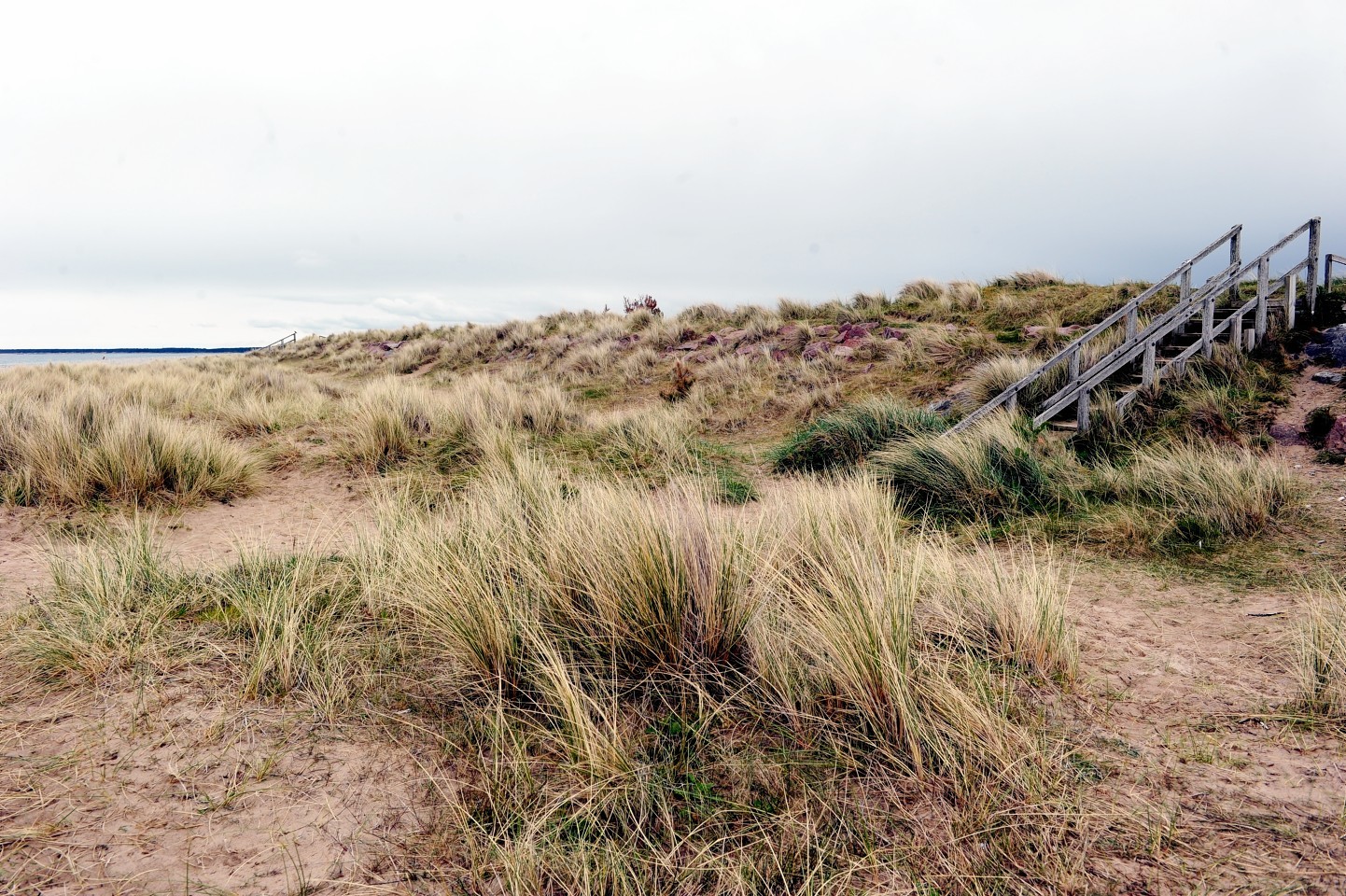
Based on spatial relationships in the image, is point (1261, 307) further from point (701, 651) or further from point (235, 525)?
point (235, 525)

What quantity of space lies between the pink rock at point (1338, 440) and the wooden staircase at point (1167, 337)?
209 cm

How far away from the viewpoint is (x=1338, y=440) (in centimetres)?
753

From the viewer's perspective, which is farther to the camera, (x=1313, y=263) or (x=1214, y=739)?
(x=1313, y=263)

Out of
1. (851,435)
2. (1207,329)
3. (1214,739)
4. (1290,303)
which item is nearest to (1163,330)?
(1207,329)

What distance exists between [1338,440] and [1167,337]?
4012mm

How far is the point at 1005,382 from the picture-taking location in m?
10.7

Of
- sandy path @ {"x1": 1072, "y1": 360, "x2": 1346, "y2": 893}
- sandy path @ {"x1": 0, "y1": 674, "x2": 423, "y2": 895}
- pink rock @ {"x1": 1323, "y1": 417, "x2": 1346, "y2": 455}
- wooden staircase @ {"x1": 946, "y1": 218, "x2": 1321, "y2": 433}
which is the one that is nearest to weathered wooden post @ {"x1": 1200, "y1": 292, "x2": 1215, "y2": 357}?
wooden staircase @ {"x1": 946, "y1": 218, "x2": 1321, "y2": 433}

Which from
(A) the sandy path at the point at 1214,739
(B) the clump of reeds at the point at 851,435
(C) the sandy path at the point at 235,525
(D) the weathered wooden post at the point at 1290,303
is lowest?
(A) the sandy path at the point at 1214,739

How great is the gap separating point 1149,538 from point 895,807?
4.72 meters

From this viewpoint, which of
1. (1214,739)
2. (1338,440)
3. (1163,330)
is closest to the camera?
(1214,739)

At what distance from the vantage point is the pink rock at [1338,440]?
746 centimetres

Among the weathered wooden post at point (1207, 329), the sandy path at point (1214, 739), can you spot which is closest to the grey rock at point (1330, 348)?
the weathered wooden post at point (1207, 329)

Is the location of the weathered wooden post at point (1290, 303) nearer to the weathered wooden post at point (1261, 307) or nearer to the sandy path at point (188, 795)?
the weathered wooden post at point (1261, 307)

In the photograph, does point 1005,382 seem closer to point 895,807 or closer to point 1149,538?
point 1149,538
